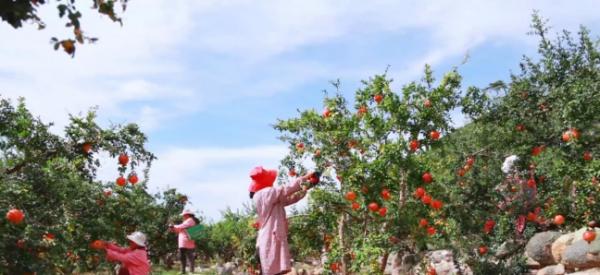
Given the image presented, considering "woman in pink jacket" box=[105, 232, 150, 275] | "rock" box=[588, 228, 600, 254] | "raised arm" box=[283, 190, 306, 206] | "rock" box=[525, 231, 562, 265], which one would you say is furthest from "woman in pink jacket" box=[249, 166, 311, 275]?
"rock" box=[525, 231, 562, 265]

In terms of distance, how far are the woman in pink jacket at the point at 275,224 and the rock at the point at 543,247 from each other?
565cm

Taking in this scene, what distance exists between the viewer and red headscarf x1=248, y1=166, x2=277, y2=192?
6395mm

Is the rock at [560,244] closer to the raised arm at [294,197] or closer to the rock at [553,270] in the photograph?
the rock at [553,270]

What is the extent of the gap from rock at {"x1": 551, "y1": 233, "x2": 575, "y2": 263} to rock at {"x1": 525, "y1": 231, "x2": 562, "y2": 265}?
0.69ft

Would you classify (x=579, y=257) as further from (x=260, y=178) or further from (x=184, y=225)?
(x=184, y=225)

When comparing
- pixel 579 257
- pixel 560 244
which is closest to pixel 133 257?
pixel 579 257

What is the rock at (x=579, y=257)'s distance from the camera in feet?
29.5

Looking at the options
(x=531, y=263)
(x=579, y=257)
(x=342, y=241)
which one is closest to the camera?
(x=342, y=241)

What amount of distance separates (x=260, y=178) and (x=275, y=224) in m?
0.53

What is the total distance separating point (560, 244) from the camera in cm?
980

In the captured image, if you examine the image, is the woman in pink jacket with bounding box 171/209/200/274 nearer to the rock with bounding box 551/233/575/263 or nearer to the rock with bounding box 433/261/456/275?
the rock with bounding box 433/261/456/275

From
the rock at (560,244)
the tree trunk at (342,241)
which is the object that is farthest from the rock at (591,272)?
the tree trunk at (342,241)

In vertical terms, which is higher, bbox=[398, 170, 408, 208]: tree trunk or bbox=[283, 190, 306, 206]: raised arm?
bbox=[398, 170, 408, 208]: tree trunk

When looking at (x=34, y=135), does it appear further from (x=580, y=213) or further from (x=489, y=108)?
(x=580, y=213)
